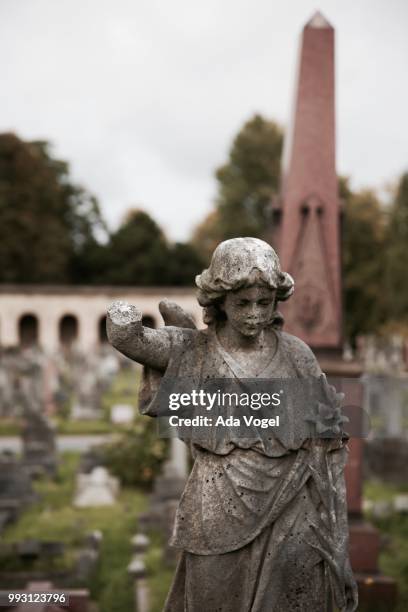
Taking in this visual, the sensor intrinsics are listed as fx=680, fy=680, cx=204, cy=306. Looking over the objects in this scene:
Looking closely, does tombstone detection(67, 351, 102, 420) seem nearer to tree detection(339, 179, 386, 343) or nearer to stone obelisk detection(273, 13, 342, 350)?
stone obelisk detection(273, 13, 342, 350)

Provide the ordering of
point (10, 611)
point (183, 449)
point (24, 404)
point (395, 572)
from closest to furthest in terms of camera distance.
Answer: point (10, 611) → point (395, 572) → point (183, 449) → point (24, 404)

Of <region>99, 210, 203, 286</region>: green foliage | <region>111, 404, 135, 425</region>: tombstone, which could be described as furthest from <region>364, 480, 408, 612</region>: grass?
<region>99, 210, 203, 286</region>: green foliage

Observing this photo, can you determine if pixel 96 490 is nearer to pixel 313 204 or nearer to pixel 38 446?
pixel 38 446

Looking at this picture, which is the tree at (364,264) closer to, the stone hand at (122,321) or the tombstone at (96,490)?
the tombstone at (96,490)

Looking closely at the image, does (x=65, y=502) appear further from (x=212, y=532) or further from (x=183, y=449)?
(x=212, y=532)

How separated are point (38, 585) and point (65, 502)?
5076mm

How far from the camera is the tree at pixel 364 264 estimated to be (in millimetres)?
37438

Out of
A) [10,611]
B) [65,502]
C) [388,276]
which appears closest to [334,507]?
[10,611]

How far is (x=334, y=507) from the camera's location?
8.28ft

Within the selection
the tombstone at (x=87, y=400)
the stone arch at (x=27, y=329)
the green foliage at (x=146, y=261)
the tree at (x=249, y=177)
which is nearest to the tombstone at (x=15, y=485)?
the tombstone at (x=87, y=400)

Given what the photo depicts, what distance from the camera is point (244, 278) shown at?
2410mm

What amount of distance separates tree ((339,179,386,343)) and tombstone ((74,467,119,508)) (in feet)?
93.4

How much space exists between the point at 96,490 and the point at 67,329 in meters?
33.7

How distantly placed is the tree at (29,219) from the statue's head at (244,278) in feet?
136
